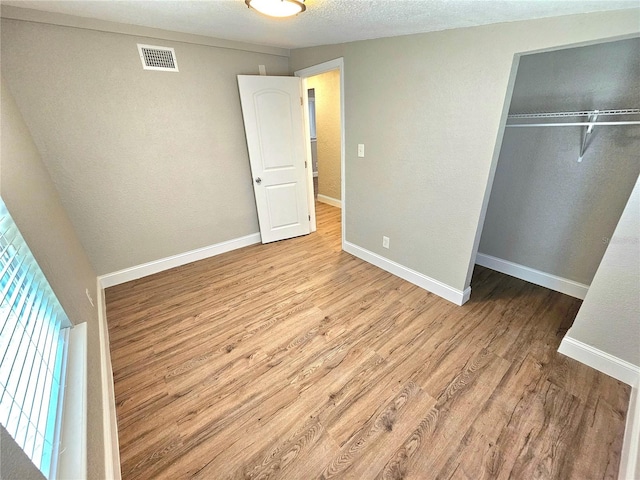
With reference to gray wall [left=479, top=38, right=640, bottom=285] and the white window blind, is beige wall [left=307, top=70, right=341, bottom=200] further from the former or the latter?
the white window blind

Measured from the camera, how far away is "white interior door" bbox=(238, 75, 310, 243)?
3.01 m

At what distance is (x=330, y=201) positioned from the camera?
5.16m

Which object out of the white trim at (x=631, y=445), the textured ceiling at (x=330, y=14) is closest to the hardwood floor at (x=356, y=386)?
the white trim at (x=631, y=445)

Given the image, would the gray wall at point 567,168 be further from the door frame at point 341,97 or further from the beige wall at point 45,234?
the beige wall at point 45,234

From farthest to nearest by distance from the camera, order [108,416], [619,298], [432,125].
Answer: [432,125] < [619,298] < [108,416]

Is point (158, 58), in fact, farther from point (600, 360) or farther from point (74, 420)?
point (600, 360)

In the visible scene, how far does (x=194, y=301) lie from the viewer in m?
2.53

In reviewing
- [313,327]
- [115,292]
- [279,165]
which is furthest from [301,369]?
[279,165]

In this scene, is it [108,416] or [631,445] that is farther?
[108,416]

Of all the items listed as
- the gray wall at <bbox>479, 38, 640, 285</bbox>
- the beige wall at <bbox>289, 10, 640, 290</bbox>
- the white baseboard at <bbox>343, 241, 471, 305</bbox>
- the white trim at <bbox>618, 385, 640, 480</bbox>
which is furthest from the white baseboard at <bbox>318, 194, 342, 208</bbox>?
the white trim at <bbox>618, 385, 640, 480</bbox>

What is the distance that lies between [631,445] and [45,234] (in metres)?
3.13

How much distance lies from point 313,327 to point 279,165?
206cm

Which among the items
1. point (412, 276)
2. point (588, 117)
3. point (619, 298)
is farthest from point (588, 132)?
point (412, 276)

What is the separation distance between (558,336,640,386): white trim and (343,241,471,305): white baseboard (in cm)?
71
